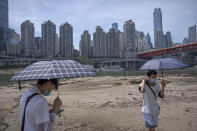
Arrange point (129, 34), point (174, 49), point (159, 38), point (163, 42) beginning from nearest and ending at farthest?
point (174, 49) < point (129, 34) < point (159, 38) < point (163, 42)

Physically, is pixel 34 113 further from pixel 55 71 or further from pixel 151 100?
pixel 151 100

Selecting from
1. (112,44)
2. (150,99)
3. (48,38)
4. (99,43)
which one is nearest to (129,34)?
(112,44)

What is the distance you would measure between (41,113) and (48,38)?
89.4m

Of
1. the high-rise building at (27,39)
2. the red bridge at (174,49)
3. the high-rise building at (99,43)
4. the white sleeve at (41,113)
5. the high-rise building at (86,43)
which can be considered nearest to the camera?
the white sleeve at (41,113)

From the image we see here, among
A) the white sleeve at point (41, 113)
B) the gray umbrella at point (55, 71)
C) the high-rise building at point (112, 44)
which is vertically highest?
the high-rise building at point (112, 44)

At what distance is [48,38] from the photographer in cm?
8569

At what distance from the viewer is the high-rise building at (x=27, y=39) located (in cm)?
8838

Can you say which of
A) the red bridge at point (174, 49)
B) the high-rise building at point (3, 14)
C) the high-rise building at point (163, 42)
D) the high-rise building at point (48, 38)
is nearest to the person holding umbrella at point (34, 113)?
the red bridge at point (174, 49)

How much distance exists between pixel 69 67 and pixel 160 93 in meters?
2.14

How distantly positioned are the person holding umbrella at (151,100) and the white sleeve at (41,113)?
233cm

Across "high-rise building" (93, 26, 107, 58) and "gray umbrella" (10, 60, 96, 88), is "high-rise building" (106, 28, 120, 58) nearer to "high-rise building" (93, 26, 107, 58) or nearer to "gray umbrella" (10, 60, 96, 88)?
"high-rise building" (93, 26, 107, 58)

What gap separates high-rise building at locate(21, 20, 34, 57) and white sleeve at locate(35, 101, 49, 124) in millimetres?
93722

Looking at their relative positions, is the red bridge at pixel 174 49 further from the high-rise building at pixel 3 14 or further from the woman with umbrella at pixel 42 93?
the high-rise building at pixel 3 14

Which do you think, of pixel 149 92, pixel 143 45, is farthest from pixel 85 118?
pixel 143 45
